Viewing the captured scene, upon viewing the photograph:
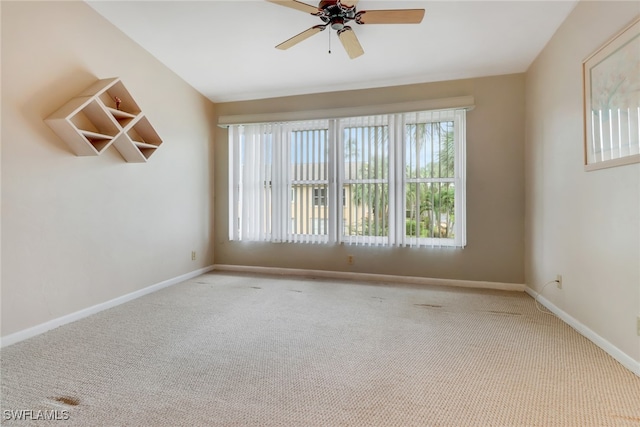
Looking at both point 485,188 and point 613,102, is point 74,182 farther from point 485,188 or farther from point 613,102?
point 485,188

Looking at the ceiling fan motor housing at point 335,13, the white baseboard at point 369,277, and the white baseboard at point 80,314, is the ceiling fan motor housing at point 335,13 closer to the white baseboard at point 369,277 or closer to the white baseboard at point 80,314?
the white baseboard at point 369,277


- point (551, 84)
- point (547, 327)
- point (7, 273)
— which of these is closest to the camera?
point (7, 273)

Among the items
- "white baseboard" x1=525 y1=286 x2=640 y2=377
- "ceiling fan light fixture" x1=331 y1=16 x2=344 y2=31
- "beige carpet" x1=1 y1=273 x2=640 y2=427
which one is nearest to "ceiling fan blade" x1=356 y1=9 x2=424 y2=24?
"ceiling fan light fixture" x1=331 y1=16 x2=344 y2=31

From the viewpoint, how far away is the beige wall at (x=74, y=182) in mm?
2145

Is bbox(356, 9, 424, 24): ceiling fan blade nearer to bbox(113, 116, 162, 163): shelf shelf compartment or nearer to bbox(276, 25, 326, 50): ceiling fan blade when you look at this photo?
bbox(276, 25, 326, 50): ceiling fan blade

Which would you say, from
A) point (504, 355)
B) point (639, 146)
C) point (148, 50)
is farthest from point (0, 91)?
point (639, 146)

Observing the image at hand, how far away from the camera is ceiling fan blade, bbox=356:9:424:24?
6.77 feet

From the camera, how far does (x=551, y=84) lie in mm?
2814

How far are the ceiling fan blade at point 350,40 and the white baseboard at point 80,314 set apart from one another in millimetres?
3178

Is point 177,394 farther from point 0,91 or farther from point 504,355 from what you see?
point 0,91

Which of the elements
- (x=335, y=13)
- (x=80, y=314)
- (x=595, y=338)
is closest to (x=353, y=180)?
(x=335, y=13)

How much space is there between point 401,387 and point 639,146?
6.28 ft

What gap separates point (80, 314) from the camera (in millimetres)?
2615

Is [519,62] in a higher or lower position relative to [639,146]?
higher
